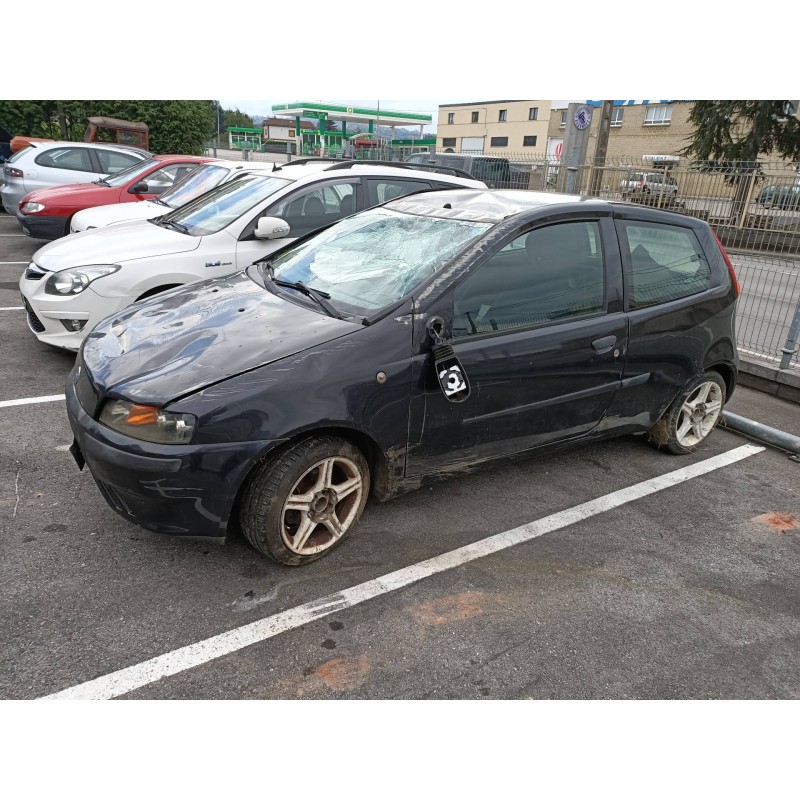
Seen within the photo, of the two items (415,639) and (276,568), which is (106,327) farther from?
(415,639)

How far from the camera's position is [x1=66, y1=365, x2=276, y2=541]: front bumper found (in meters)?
2.59

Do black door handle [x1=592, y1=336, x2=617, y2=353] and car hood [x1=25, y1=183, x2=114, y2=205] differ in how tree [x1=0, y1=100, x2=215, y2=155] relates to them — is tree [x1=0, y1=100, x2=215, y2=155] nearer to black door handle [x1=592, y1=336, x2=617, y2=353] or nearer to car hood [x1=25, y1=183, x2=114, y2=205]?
car hood [x1=25, y1=183, x2=114, y2=205]

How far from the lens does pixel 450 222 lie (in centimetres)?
354

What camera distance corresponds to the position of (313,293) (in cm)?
336

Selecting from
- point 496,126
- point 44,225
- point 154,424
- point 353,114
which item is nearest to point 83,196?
point 44,225

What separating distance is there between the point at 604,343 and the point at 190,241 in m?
3.45

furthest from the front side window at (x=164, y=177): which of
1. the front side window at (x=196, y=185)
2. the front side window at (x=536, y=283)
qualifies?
the front side window at (x=536, y=283)

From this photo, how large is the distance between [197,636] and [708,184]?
9.39 metres

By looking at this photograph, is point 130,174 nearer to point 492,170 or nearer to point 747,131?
point 492,170

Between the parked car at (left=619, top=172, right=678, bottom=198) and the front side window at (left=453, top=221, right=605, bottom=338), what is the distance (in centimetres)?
694

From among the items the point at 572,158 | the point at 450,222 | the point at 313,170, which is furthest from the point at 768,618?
the point at 572,158

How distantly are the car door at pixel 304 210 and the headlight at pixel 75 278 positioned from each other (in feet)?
3.36

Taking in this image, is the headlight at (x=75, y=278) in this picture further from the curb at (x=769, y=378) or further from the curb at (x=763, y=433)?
the curb at (x=769, y=378)

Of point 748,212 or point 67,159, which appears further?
point 67,159
